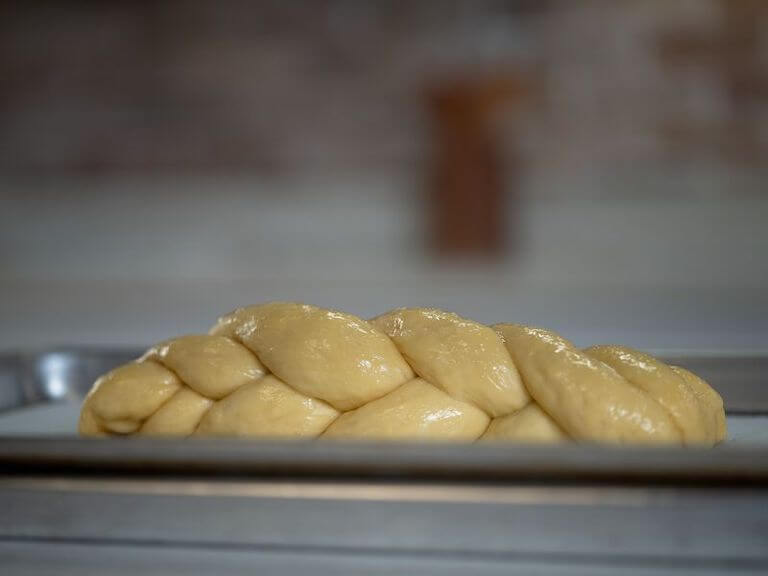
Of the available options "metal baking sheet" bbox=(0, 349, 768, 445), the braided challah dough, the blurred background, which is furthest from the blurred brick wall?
the braided challah dough

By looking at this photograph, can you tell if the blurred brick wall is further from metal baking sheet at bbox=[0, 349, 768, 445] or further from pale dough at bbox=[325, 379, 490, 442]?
pale dough at bbox=[325, 379, 490, 442]

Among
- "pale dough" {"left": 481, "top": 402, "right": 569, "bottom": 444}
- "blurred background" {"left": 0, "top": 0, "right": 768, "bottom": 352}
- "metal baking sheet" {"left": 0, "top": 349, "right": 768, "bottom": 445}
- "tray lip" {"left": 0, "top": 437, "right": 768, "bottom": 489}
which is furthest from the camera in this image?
"blurred background" {"left": 0, "top": 0, "right": 768, "bottom": 352}

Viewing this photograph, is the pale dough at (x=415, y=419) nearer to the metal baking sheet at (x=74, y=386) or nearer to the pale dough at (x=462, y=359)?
the pale dough at (x=462, y=359)

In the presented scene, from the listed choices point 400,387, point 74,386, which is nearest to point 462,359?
point 400,387

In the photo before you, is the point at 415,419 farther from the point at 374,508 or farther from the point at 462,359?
the point at 374,508

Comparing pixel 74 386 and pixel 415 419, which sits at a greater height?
pixel 415 419

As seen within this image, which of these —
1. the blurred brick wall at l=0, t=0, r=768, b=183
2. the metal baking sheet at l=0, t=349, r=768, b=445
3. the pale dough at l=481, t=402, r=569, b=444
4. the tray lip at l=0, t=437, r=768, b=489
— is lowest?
the metal baking sheet at l=0, t=349, r=768, b=445

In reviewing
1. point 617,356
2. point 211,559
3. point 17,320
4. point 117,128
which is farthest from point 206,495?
point 117,128

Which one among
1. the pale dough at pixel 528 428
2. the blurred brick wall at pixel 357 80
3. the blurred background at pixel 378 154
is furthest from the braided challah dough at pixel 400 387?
the blurred brick wall at pixel 357 80
